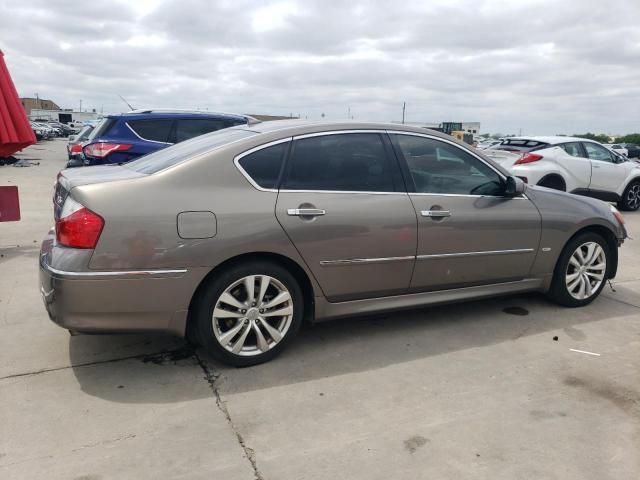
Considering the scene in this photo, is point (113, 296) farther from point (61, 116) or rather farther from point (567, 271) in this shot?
point (61, 116)

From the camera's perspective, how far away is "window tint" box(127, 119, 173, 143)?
8336 mm

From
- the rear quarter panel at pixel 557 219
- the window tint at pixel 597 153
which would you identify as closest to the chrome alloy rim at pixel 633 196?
the window tint at pixel 597 153

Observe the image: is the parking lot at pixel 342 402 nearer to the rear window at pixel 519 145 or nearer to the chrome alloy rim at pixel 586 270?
the chrome alloy rim at pixel 586 270

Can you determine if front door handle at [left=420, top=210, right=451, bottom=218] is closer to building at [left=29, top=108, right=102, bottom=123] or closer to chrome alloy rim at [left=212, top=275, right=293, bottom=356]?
chrome alloy rim at [left=212, top=275, right=293, bottom=356]

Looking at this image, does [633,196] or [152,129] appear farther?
[633,196]

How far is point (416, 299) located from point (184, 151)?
A: 6.56 ft

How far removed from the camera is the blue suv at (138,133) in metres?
8.11

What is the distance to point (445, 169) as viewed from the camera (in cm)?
418

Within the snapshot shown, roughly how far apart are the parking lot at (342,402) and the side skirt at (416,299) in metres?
0.27

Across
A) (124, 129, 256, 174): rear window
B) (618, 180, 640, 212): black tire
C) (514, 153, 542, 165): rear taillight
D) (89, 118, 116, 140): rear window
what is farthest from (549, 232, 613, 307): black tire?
(618, 180, 640, 212): black tire

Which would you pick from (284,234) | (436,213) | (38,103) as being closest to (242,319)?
(284,234)

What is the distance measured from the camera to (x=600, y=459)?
271cm

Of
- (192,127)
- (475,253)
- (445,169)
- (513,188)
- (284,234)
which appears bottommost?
(475,253)

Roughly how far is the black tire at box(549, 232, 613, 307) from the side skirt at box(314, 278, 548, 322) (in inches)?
5.7
